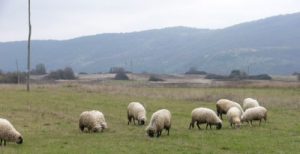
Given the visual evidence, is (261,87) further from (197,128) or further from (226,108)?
(197,128)

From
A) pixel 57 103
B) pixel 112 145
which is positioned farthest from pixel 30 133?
pixel 57 103

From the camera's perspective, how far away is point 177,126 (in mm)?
34594

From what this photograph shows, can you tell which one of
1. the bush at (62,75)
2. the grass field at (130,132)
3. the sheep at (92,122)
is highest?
the bush at (62,75)


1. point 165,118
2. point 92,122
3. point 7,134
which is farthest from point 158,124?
point 7,134

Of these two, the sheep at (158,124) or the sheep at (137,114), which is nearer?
the sheep at (158,124)

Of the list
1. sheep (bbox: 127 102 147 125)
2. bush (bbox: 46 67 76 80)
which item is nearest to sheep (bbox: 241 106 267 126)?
sheep (bbox: 127 102 147 125)

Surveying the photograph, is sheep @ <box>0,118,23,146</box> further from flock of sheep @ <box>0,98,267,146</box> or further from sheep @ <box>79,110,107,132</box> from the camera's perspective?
sheep @ <box>79,110,107,132</box>

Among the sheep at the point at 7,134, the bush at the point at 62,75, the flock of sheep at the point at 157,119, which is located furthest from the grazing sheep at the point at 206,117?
the bush at the point at 62,75

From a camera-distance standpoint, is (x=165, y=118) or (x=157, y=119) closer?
(x=157, y=119)

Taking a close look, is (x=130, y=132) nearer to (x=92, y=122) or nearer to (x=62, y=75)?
(x=92, y=122)

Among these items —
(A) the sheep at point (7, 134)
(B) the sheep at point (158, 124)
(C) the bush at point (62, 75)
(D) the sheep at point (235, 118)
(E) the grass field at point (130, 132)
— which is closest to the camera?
(E) the grass field at point (130, 132)

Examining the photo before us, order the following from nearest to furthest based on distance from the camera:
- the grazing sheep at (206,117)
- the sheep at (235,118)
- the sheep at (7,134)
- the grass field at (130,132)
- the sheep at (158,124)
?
the grass field at (130,132) < the sheep at (7,134) < the sheep at (158,124) < the grazing sheep at (206,117) < the sheep at (235,118)

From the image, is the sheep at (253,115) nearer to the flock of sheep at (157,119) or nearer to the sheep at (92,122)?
the flock of sheep at (157,119)

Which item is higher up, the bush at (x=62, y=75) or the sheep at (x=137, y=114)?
the bush at (x=62, y=75)
